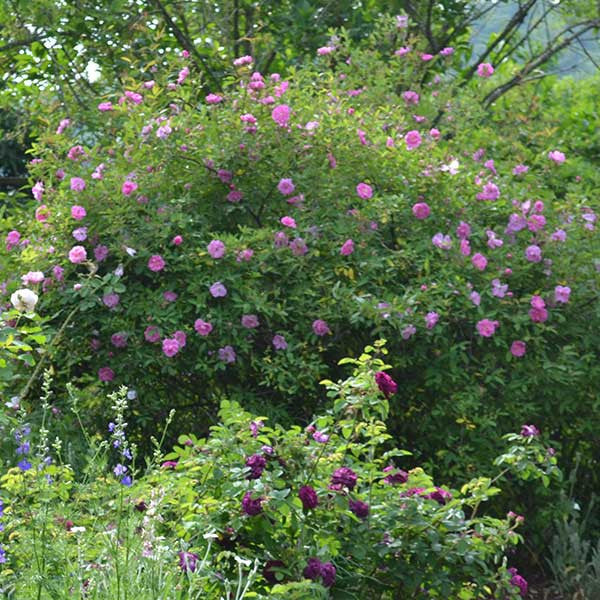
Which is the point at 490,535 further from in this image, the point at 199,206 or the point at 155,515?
the point at 199,206

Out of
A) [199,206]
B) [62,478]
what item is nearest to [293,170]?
[199,206]

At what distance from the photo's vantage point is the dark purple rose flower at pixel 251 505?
3053mm

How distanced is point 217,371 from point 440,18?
4165 millimetres

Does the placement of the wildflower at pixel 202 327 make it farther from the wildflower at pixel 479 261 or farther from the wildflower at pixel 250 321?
the wildflower at pixel 479 261

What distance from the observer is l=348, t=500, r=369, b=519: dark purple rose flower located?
3.25 metres

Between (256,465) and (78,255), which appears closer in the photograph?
(256,465)

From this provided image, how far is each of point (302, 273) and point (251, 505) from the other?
1.90 meters

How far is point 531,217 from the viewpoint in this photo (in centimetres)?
532

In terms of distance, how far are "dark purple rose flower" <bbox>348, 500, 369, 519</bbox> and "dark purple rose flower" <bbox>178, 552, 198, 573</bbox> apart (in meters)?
0.49

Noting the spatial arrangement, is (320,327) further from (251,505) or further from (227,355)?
(251,505)

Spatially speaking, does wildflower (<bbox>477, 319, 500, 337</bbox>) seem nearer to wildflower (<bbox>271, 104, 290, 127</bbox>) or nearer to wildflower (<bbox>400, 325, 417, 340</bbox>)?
wildflower (<bbox>400, 325, 417, 340</bbox>)

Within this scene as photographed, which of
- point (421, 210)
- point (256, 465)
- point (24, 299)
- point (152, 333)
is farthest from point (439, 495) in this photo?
point (421, 210)

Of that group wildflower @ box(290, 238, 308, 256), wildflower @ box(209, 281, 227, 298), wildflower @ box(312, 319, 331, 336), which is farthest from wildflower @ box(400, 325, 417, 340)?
wildflower @ box(209, 281, 227, 298)

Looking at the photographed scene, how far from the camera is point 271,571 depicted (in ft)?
10.3
